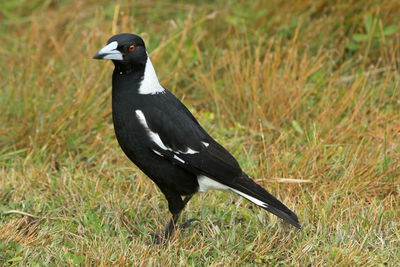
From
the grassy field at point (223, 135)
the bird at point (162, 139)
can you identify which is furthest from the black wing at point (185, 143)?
the grassy field at point (223, 135)

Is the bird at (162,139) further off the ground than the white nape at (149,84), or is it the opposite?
the white nape at (149,84)

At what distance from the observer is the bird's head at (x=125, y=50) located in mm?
2539

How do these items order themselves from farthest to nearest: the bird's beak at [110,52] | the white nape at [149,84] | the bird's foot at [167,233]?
the bird's foot at [167,233] < the white nape at [149,84] < the bird's beak at [110,52]

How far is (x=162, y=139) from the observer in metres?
2.56

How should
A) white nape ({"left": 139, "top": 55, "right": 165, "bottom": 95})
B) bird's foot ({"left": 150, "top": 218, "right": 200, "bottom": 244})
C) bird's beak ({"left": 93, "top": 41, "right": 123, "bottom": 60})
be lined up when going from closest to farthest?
Answer: bird's beak ({"left": 93, "top": 41, "right": 123, "bottom": 60}) → white nape ({"left": 139, "top": 55, "right": 165, "bottom": 95}) → bird's foot ({"left": 150, "top": 218, "right": 200, "bottom": 244})

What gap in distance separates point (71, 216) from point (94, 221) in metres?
0.18

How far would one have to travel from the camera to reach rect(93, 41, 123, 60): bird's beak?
2.50 meters

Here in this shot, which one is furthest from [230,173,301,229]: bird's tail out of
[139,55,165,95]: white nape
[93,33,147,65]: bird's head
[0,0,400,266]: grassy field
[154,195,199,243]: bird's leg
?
[93,33,147,65]: bird's head

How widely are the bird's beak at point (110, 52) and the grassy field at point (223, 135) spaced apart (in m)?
0.83

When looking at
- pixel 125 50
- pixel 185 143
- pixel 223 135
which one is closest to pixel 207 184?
pixel 185 143

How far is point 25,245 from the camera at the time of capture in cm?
255

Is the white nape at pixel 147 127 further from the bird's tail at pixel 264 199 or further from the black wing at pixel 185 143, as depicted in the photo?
the bird's tail at pixel 264 199

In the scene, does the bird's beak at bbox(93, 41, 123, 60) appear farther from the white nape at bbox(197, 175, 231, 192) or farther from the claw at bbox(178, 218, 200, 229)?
the claw at bbox(178, 218, 200, 229)

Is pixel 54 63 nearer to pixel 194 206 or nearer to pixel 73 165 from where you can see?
pixel 73 165
